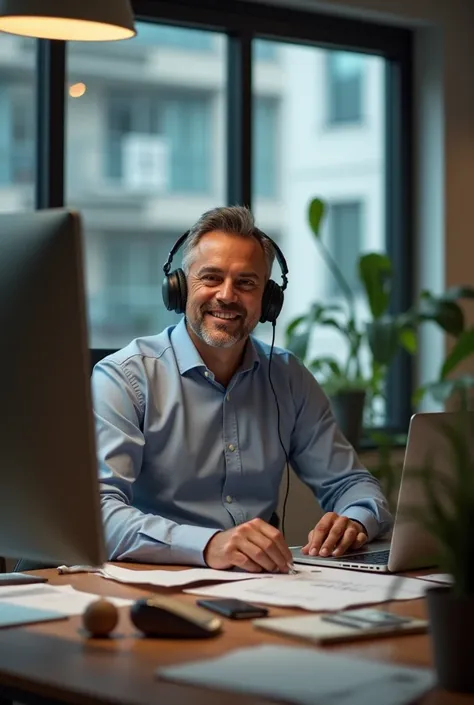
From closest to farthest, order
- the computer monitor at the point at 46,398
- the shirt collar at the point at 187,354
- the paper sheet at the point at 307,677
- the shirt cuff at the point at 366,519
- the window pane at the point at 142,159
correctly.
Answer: the paper sheet at the point at 307,677 → the computer monitor at the point at 46,398 → the shirt cuff at the point at 366,519 → the shirt collar at the point at 187,354 → the window pane at the point at 142,159

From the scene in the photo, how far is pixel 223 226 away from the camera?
265 cm

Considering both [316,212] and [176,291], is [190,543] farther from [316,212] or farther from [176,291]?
[316,212]

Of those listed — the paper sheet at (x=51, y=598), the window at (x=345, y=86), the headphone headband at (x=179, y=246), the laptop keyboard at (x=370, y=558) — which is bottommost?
the laptop keyboard at (x=370, y=558)

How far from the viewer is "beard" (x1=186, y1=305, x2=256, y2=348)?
101 inches

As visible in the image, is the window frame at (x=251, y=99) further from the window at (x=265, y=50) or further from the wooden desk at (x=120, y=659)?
the wooden desk at (x=120, y=659)

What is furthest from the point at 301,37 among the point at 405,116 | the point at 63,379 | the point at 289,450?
the point at 63,379

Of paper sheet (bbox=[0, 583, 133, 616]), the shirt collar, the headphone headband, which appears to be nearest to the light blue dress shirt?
the shirt collar

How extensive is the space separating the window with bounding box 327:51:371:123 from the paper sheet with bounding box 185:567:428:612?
10.2 ft

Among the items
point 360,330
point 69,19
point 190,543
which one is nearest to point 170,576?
point 190,543

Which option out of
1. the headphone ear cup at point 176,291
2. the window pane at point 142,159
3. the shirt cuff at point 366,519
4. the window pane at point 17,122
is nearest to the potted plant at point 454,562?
the shirt cuff at point 366,519

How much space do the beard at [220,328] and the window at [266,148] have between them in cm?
189

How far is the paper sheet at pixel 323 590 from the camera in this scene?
67.2 inches

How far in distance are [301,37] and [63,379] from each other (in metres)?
3.31

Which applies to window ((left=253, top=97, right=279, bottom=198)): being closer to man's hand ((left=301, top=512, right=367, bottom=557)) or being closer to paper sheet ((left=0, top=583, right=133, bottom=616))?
man's hand ((left=301, top=512, right=367, bottom=557))
